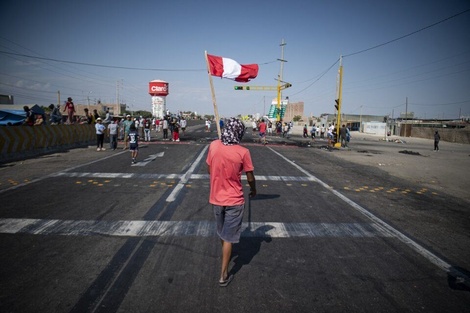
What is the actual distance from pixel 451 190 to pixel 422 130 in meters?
44.0

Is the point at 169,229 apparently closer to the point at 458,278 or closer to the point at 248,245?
the point at 248,245

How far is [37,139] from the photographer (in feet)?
45.8

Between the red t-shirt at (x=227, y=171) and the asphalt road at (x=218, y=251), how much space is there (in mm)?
979

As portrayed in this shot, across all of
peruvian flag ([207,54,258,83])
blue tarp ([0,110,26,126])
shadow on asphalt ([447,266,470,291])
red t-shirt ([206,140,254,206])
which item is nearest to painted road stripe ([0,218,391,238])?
shadow on asphalt ([447,266,470,291])

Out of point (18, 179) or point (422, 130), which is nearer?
point (18, 179)

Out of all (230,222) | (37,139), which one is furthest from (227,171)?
(37,139)

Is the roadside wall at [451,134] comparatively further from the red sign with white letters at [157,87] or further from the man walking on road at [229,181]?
the red sign with white letters at [157,87]

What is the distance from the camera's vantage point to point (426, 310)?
277cm

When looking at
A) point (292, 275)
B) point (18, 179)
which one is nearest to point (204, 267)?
point (292, 275)

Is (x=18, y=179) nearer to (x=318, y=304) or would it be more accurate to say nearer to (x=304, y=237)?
(x=304, y=237)

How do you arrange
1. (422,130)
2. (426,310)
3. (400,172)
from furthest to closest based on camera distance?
(422,130)
(400,172)
(426,310)

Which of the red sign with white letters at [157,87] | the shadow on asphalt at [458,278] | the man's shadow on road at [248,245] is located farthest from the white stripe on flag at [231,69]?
the red sign with white letters at [157,87]

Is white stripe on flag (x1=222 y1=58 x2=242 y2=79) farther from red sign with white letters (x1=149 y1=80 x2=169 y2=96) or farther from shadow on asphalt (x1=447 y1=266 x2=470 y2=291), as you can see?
red sign with white letters (x1=149 y1=80 x2=169 y2=96)

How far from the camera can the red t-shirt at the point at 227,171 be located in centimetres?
325
